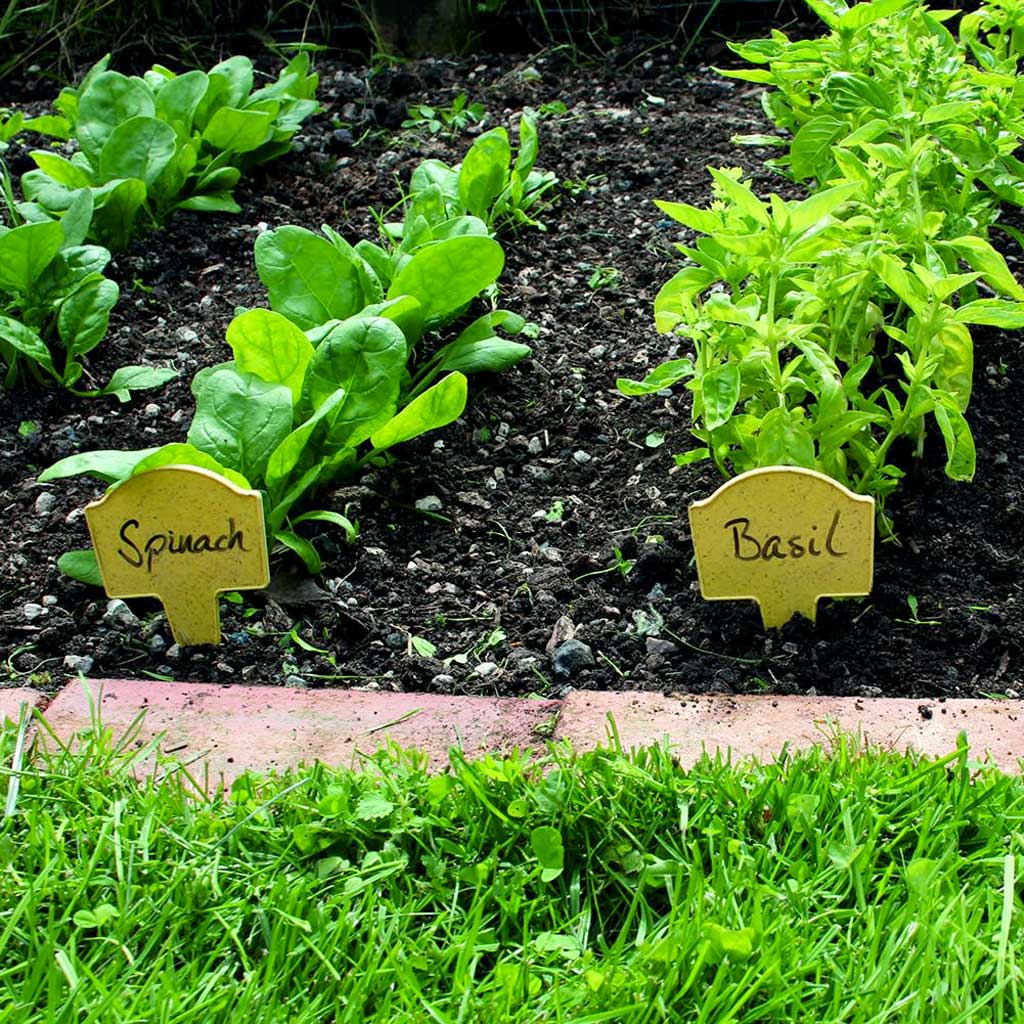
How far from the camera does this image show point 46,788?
172 centimetres

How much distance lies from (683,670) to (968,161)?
3.58 ft

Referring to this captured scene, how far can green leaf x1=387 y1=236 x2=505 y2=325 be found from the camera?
2.38 metres

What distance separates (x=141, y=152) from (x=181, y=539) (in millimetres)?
1428

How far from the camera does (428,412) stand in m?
2.21

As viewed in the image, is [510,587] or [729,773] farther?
[510,587]

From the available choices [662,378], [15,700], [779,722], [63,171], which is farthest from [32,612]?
[63,171]

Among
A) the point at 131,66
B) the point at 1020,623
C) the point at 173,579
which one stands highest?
the point at 131,66

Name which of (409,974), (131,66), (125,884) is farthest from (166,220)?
(409,974)

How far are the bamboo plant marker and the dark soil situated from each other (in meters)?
0.11

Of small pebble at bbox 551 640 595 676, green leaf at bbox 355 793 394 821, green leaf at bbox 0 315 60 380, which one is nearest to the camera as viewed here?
green leaf at bbox 355 793 394 821

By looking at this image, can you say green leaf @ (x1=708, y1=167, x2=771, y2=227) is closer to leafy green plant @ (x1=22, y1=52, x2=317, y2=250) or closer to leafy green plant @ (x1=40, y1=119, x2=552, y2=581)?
leafy green plant @ (x1=40, y1=119, x2=552, y2=581)

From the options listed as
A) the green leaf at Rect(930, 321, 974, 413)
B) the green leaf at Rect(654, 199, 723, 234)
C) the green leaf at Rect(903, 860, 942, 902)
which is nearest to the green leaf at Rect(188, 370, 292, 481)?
the green leaf at Rect(654, 199, 723, 234)

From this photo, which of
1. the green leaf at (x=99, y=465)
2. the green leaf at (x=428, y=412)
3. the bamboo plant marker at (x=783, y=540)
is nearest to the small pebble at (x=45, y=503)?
the green leaf at (x=99, y=465)

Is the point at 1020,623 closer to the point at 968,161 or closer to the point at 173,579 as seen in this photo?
the point at 968,161
